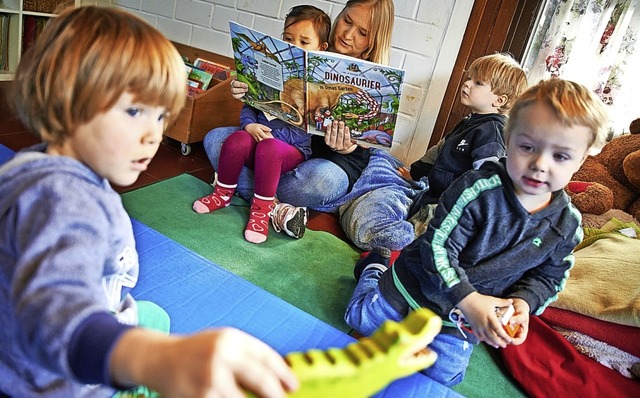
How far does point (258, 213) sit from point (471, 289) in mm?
854

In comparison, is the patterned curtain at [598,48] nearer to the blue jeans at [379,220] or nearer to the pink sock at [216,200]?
the blue jeans at [379,220]

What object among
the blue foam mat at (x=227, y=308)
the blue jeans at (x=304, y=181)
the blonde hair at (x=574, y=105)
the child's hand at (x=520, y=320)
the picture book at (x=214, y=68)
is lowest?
the blue foam mat at (x=227, y=308)

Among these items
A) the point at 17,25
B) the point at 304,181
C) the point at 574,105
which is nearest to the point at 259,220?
the point at 304,181

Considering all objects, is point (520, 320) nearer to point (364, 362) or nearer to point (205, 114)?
point (364, 362)

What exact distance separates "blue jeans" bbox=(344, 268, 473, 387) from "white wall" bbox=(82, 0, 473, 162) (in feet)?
3.67

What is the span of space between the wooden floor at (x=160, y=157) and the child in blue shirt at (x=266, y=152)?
307 mm

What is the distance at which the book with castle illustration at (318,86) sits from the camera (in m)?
1.36

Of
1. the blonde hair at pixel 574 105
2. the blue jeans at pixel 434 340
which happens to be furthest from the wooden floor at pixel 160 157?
the blonde hair at pixel 574 105

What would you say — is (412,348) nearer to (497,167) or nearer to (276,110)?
(497,167)

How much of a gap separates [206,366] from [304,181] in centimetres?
134

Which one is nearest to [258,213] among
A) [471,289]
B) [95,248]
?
[471,289]

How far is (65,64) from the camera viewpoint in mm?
499

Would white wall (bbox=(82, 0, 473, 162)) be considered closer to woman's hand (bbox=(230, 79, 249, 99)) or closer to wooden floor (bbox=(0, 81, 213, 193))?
wooden floor (bbox=(0, 81, 213, 193))

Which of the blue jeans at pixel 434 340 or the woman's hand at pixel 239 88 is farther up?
the woman's hand at pixel 239 88
